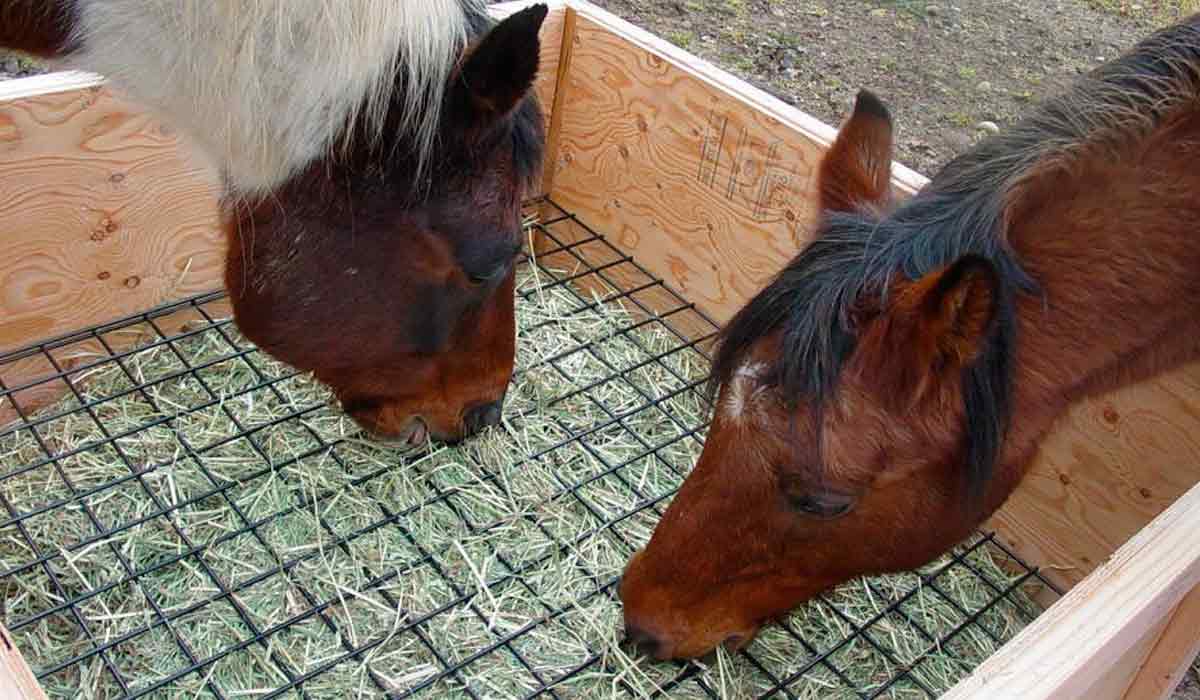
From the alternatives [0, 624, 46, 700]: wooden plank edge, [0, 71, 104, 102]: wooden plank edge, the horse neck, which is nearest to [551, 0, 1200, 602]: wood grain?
the horse neck

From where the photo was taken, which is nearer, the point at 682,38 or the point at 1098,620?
the point at 1098,620

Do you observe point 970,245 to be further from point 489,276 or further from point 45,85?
point 45,85

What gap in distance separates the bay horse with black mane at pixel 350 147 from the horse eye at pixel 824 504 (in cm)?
83

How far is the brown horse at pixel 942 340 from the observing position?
66.1 inches

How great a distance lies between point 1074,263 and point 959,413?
0.34 metres

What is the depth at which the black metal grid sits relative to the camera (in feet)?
7.38

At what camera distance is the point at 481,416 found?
263 centimetres

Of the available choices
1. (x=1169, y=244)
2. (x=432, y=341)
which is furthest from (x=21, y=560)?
(x=1169, y=244)

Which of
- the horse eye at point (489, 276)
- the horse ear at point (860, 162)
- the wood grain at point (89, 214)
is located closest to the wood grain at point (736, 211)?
the horse ear at point (860, 162)

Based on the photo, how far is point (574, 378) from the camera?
3242mm

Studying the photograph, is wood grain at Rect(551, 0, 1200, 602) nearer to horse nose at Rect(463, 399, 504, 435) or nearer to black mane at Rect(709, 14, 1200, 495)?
black mane at Rect(709, 14, 1200, 495)

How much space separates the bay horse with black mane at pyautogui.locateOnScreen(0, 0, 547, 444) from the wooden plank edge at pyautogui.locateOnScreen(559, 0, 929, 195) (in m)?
1.08

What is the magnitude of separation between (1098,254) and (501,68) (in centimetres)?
Result: 112

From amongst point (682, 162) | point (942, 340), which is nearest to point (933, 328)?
point (942, 340)
